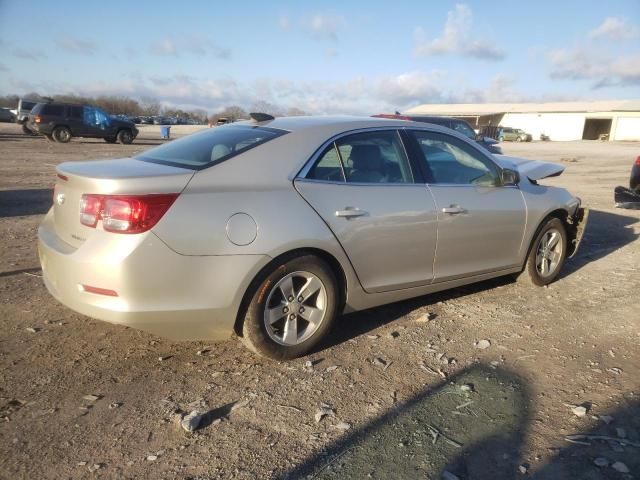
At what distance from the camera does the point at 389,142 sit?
3.97 metres

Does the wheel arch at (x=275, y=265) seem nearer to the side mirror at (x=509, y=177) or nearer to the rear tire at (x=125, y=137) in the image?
the side mirror at (x=509, y=177)

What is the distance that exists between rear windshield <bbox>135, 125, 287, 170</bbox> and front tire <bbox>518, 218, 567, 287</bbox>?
2.80m

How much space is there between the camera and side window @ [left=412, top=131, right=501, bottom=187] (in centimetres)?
415

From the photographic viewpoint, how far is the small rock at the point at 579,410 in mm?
2865

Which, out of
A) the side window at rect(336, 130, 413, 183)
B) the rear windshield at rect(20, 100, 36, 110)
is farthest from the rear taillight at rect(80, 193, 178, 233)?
the rear windshield at rect(20, 100, 36, 110)

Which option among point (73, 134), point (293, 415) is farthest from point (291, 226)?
point (73, 134)

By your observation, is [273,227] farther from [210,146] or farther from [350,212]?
[210,146]

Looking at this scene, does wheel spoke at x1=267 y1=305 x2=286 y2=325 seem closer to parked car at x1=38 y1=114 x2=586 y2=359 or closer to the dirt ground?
parked car at x1=38 y1=114 x2=586 y2=359

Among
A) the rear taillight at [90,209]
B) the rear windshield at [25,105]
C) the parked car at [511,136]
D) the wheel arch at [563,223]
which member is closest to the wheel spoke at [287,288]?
the rear taillight at [90,209]

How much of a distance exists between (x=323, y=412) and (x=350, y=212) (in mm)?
1309

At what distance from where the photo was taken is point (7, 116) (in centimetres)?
4762

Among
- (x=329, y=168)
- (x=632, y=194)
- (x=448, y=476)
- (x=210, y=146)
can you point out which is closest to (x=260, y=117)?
(x=210, y=146)

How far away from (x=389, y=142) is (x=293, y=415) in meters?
2.17

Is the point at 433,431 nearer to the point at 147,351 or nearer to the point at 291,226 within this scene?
the point at 291,226
